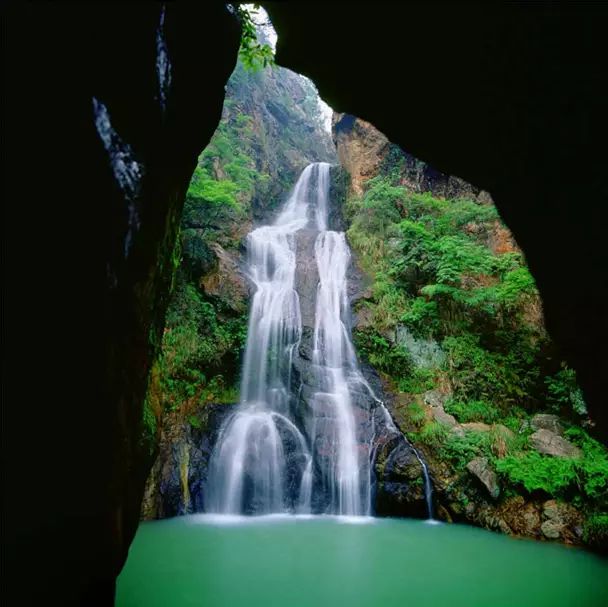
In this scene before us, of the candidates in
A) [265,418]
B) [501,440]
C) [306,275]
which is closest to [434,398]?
[501,440]

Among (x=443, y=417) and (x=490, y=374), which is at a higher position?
(x=490, y=374)

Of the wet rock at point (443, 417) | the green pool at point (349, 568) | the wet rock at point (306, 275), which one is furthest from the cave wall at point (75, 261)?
the wet rock at point (306, 275)

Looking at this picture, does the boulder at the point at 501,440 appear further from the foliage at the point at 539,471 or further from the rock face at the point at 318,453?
the rock face at the point at 318,453

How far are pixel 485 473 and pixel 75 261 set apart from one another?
8.32 metres

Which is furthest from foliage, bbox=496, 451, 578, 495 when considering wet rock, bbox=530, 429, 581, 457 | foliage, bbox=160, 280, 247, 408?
foliage, bbox=160, 280, 247, 408

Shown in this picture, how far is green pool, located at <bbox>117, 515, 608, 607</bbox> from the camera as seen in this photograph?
5.48 metres

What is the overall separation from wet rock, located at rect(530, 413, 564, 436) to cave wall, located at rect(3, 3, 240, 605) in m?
8.82

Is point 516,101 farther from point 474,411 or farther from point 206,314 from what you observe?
point 206,314

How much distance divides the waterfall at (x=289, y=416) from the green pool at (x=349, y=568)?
3.49ft

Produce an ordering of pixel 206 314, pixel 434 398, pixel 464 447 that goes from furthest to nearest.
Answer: pixel 206 314 → pixel 434 398 → pixel 464 447

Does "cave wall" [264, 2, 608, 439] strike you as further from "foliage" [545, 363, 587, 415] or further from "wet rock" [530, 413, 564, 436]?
"foliage" [545, 363, 587, 415]

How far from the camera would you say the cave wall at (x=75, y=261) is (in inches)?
105

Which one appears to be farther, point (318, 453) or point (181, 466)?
point (318, 453)

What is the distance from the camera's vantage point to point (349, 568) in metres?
6.42
